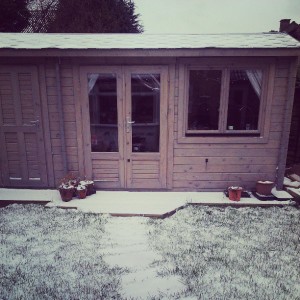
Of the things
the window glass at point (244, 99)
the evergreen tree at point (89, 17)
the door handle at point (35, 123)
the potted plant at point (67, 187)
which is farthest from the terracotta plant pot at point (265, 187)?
the evergreen tree at point (89, 17)

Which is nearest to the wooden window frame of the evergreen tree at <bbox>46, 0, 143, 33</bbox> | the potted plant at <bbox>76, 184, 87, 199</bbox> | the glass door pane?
the glass door pane

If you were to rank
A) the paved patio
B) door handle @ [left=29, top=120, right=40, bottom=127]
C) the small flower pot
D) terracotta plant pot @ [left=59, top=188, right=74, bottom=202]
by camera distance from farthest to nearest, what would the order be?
door handle @ [left=29, top=120, right=40, bottom=127] → the small flower pot → terracotta plant pot @ [left=59, top=188, right=74, bottom=202] → the paved patio

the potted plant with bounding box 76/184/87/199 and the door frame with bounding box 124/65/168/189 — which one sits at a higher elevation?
the door frame with bounding box 124/65/168/189

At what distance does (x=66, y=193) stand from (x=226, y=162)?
3.18 m

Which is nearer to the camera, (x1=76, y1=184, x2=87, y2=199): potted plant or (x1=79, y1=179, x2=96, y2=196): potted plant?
(x1=76, y1=184, x2=87, y2=199): potted plant

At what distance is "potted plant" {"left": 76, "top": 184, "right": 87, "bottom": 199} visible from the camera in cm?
504

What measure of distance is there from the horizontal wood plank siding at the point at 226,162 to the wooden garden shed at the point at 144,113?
0.07ft

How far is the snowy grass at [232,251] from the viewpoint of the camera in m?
2.86

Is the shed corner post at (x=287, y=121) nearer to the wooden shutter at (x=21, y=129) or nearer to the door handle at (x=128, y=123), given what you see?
the door handle at (x=128, y=123)

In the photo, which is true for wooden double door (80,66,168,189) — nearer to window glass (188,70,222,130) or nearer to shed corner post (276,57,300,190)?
window glass (188,70,222,130)

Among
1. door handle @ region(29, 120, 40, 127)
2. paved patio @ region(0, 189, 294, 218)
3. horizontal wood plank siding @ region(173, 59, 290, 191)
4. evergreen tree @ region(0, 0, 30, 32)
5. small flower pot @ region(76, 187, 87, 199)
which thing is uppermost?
evergreen tree @ region(0, 0, 30, 32)

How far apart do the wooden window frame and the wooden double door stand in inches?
13.4

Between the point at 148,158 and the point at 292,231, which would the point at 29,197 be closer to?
the point at 148,158

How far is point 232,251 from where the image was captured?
11.6 feet
